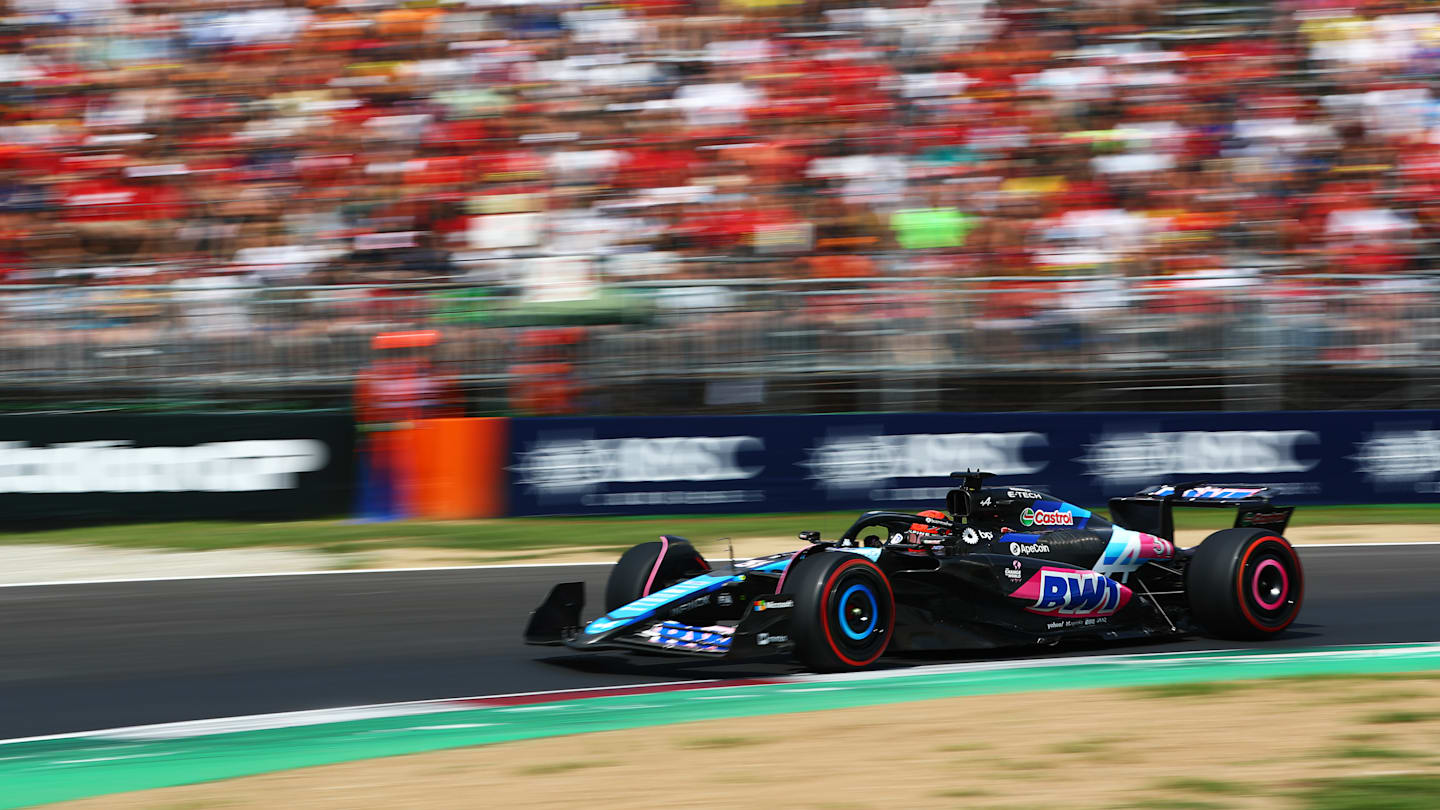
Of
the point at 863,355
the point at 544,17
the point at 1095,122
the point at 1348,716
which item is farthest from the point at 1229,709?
the point at 544,17

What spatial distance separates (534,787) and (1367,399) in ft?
39.4

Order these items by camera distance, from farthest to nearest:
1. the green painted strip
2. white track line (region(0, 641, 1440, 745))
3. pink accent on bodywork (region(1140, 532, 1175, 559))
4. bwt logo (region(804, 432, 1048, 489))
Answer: bwt logo (region(804, 432, 1048, 489)), pink accent on bodywork (region(1140, 532, 1175, 559)), white track line (region(0, 641, 1440, 745)), the green painted strip

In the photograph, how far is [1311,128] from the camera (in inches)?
663

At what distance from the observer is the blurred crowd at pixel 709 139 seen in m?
15.2

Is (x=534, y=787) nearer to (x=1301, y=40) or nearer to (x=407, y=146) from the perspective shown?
(x=407, y=146)

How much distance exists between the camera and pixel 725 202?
50.7 feet

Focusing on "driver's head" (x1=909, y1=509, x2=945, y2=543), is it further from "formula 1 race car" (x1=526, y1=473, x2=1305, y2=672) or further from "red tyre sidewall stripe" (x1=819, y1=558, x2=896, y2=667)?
"red tyre sidewall stripe" (x1=819, y1=558, x2=896, y2=667)

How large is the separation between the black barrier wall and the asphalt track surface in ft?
9.04

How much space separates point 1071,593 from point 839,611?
4.73ft

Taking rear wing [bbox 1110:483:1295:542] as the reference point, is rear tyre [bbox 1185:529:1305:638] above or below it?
below

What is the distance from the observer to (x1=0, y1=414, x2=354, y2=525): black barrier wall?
531 inches

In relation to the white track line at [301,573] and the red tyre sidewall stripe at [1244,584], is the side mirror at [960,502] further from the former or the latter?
the white track line at [301,573]

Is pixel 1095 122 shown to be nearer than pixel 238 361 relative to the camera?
No

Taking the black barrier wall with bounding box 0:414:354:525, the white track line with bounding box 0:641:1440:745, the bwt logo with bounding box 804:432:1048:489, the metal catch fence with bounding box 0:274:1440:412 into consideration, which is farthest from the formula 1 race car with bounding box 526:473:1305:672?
the black barrier wall with bounding box 0:414:354:525
